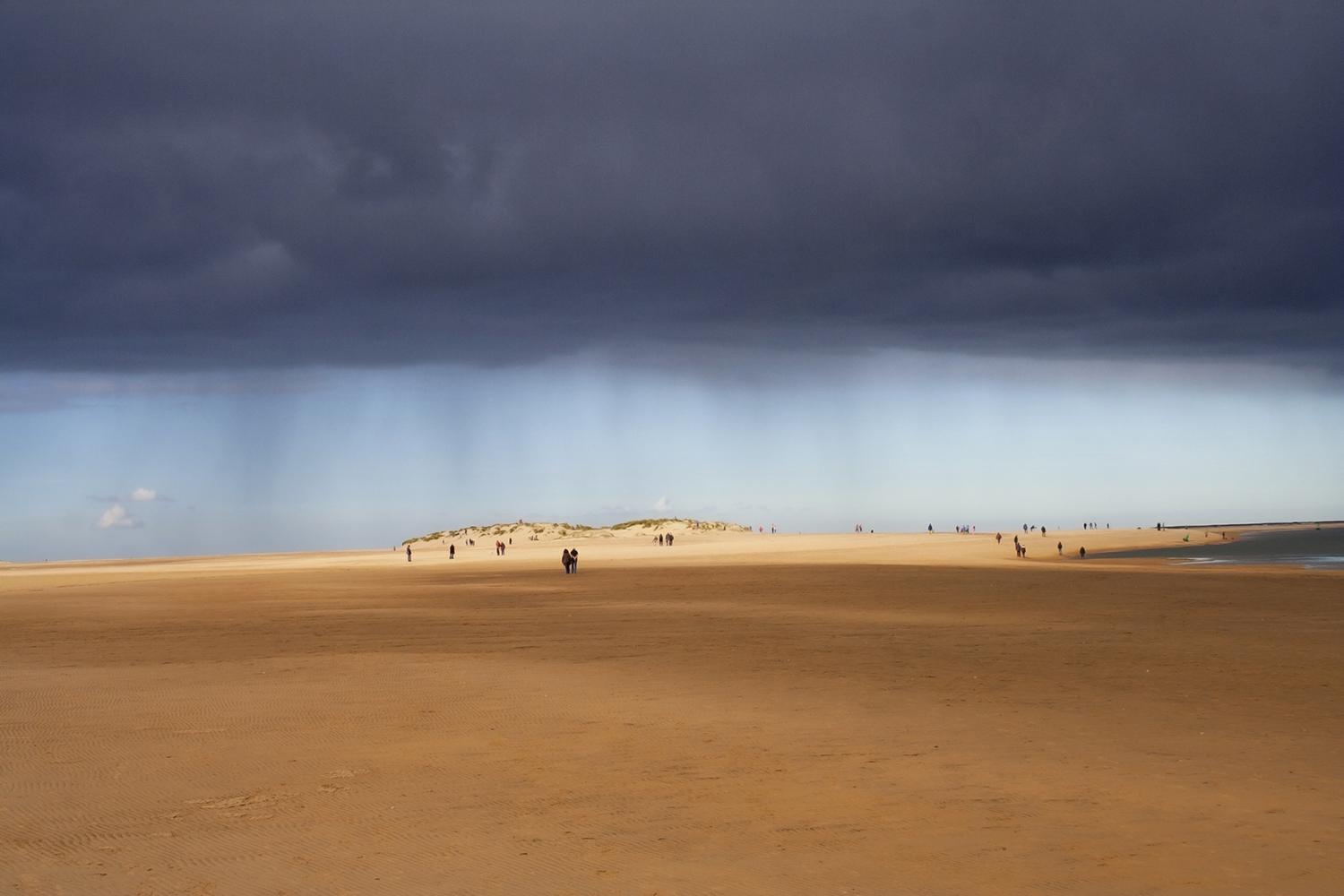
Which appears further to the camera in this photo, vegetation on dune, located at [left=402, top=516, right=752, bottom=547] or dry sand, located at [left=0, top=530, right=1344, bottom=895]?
vegetation on dune, located at [left=402, top=516, right=752, bottom=547]

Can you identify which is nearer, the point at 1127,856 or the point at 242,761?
the point at 1127,856

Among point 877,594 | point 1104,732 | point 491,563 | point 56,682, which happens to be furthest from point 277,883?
point 491,563

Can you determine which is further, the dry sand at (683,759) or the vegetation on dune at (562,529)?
the vegetation on dune at (562,529)

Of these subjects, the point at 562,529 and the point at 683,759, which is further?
the point at 562,529

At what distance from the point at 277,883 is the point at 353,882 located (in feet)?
1.68

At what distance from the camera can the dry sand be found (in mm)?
7262

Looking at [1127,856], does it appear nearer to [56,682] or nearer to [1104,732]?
[1104,732]

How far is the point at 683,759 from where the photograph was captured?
1052cm

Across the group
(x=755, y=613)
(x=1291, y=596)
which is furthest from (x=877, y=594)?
(x=1291, y=596)

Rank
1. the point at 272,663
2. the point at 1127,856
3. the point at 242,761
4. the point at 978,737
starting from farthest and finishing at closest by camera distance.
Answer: the point at 272,663, the point at 978,737, the point at 242,761, the point at 1127,856

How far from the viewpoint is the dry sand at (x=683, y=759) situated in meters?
7.26

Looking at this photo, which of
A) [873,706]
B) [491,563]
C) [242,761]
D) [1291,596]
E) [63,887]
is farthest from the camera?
[491,563]

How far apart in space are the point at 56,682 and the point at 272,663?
338 cm

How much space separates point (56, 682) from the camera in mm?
15883
